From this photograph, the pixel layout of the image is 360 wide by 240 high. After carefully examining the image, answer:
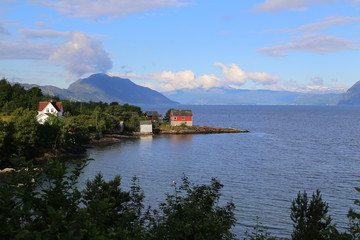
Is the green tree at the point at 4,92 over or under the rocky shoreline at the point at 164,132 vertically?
over

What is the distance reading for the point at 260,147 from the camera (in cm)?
7531

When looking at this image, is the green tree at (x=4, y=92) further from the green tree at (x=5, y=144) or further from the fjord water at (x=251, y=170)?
the green tree at (x=5, y=144)

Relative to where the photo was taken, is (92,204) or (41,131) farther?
(41,131)

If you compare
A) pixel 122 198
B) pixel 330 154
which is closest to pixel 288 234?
pixel 122 198

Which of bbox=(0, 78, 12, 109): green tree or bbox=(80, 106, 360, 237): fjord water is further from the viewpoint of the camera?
bbox=(0, 78, 12, 109): green tree

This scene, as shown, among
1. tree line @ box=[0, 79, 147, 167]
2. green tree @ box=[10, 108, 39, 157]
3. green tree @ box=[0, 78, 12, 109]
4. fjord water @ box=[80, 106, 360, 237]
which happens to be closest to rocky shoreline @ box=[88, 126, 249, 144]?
tree line @ box=[0, 79, 147, 167]

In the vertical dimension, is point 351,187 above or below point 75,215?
below

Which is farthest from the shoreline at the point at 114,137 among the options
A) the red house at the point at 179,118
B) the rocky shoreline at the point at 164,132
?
the red house at the point at 179,118

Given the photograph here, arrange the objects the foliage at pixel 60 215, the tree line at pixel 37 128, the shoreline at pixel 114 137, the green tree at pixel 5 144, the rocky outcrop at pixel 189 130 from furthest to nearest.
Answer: the rocky outcrop at pixel 189 130 < the shoreline at pixel 114 137 < the tree line at pixel 37 128 < the green tree at pixel 5 144 < the foliage at pixel 60 215

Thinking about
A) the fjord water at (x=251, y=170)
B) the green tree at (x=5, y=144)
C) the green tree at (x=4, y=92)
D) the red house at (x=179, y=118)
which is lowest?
the fjord water at (x=251, y=170)

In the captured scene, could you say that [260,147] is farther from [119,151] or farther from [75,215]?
[75,215]

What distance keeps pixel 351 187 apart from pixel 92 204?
122 feet

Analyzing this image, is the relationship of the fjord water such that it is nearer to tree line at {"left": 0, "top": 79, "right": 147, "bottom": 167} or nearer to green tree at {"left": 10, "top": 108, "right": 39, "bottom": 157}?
tree line at {"left": 0, "top": 79, "right": 147, "bottom": 167}

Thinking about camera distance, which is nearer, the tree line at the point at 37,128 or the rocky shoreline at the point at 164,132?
the tree line at the point at 37,128
